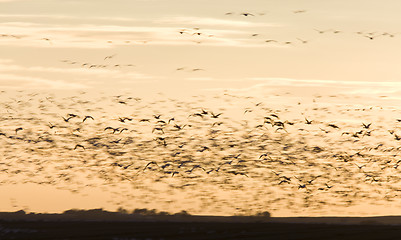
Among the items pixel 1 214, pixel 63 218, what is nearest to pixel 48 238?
pixel 63 218

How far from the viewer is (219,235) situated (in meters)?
43.4

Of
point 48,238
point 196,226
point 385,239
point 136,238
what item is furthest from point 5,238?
point 385,239

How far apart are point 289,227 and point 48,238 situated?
581 inches

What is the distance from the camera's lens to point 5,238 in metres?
44.3

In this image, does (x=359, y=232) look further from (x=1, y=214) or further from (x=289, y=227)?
(x=1, y=214)

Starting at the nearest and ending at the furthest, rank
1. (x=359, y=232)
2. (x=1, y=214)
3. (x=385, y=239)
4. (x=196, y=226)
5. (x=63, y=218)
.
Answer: (x=385, y=239), (x=359, y=232), (x=196, y=226), (x=63, y=218), (x=1, y=214)

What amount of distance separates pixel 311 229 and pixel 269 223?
2.88 metres

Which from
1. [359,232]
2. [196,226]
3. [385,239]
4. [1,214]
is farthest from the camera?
[1,214]

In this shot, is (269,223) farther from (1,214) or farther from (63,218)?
(1,214)

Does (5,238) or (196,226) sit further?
(196,226)

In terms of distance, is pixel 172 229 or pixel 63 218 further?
pixel 63 218

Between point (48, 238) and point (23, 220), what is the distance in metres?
14.0

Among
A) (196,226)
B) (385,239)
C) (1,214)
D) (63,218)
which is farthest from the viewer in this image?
(1,214)

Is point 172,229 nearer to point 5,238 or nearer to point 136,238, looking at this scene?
point 136,238
